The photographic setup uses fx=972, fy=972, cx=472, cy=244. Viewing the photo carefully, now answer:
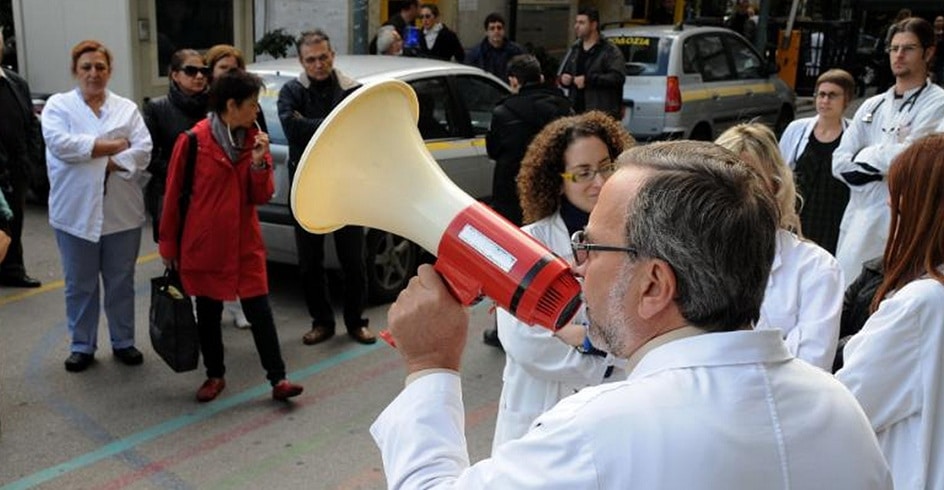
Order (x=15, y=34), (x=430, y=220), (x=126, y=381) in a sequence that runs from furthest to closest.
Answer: (x=15, y=34)
(x=126, y=381)
(x=430, y=220)

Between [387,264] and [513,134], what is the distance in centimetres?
127

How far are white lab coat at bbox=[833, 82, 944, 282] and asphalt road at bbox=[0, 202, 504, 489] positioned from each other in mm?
2037

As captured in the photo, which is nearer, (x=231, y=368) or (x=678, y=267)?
(x=678, y=267)

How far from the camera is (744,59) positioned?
12.4 m

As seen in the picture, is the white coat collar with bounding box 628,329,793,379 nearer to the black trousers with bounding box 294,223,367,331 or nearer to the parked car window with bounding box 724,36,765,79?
the black trousers with bounding box 294,223,367,331

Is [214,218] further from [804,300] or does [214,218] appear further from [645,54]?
[645,54]

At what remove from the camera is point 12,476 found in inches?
161

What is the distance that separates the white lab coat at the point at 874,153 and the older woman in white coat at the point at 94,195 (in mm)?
3732

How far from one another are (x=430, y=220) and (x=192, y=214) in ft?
9.81

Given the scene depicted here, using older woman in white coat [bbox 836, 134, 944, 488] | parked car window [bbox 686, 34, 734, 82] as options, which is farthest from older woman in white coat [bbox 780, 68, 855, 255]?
parked car window [bbox 686, 34, 734, 82]

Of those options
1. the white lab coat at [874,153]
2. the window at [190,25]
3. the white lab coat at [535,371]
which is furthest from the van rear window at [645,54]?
the white lab coat at [535,371]

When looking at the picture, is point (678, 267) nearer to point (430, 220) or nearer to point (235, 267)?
point (430, 220)

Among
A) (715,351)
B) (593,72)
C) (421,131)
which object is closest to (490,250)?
(715,351)

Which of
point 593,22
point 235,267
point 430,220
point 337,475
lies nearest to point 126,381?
point 235,267
